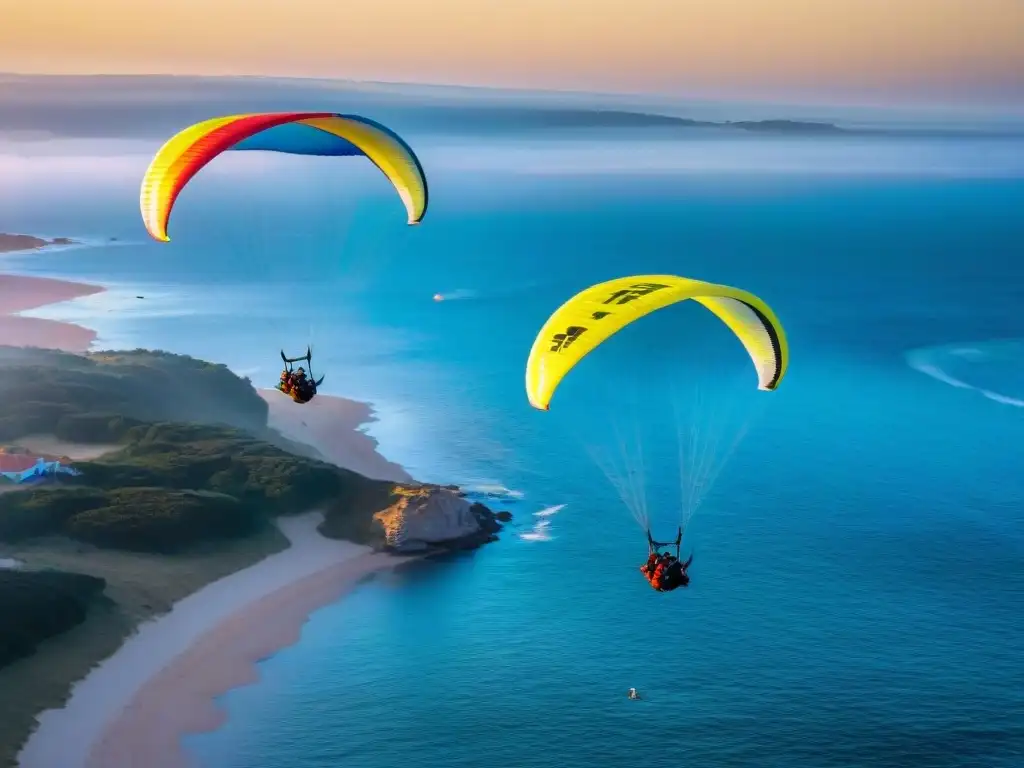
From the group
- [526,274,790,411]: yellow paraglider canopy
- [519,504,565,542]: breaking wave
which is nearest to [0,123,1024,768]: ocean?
[519,504,565,542]: breaking wave

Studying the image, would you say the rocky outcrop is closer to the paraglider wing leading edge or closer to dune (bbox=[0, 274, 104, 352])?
the paraglider wing leading edge

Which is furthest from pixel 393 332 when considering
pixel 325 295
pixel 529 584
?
pixel 529 584

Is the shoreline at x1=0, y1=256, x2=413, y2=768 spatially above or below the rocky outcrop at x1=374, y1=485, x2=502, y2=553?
below

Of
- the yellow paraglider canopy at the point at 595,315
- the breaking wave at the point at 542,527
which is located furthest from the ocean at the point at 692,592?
the yellow paraglider canopy at the point at 595,315

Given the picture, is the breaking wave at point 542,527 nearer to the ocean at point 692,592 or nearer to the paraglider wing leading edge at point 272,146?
the ocean at point 692,592

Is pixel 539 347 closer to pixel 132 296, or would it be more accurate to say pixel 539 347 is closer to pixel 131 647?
pixel 131 647

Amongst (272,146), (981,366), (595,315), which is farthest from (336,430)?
(981,366)

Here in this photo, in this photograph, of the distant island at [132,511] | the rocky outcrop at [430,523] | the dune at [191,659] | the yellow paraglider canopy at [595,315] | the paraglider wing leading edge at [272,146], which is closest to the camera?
the yellow paraglider canopy at [595,315]
